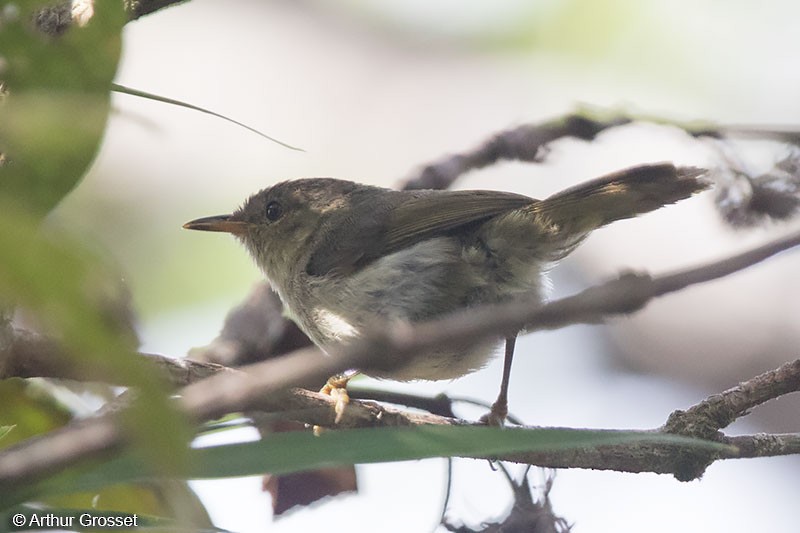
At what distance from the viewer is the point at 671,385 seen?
535 centimetres

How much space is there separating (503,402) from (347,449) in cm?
203

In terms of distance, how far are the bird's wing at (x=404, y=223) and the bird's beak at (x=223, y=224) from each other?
706 mm

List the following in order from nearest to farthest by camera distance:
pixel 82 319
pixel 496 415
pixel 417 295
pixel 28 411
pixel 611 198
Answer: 1. pixel 82 319
2. pixel 28 411
3. pixel 611 198
4. pixel 496 415
5. pixel 417 295

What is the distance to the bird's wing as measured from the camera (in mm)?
3521

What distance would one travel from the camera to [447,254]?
3494mm

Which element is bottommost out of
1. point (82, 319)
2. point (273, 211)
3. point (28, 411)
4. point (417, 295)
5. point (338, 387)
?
point (28, 411)

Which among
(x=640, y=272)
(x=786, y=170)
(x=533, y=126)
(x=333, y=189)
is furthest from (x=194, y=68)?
(x=640, y=272)

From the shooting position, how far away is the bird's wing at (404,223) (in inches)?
139

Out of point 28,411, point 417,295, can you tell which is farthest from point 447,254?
point 28,411

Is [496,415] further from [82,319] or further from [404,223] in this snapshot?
[82,319]
